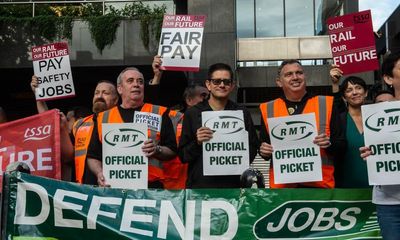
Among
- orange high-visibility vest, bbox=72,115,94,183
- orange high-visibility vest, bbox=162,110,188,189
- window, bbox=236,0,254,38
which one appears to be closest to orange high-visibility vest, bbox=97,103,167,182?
orange high-visibility vest, bbox=162,110,188,189

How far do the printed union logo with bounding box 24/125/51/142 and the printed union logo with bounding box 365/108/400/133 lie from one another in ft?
9.64

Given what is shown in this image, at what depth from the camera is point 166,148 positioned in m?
4.73

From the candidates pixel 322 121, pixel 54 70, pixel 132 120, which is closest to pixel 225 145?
pixel 322 121

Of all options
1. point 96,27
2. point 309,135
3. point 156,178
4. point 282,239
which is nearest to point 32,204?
point 156,178

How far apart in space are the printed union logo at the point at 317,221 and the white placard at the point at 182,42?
3.35m

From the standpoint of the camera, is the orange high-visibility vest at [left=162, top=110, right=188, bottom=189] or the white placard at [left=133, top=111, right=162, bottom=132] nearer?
the white placard at [left=133, top=111, right=162, bottom=132]

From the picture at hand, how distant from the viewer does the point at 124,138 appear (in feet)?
15.1

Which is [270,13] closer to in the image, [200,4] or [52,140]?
[200,4]

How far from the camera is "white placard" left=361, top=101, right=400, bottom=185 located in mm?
3775

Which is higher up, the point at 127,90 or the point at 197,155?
the point at 127,90

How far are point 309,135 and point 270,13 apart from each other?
16523 mm

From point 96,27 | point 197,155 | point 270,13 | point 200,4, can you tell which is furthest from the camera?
point 270,13

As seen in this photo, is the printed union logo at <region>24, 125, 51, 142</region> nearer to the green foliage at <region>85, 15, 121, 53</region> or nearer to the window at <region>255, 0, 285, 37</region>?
the green foliage at <region>85, 15, 121, 53</region>

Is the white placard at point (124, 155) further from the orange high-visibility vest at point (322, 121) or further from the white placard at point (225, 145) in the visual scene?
the orange high-visibility vest at point (322, 121)
